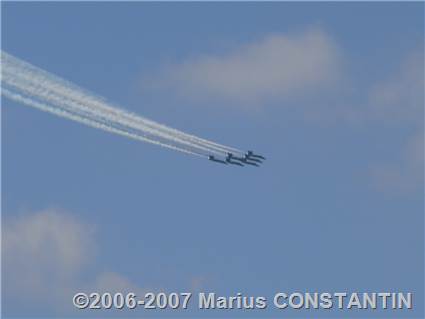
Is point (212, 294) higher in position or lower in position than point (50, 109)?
lower

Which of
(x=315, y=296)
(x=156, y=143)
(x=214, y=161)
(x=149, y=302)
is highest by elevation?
(x=214, y=161)

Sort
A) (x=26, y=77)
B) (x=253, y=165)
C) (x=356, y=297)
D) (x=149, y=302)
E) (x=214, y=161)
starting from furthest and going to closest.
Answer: (x=253, y=165), (x=214, y=161), (x=356, y=297), (x=149, y=302), (x=26, y=77)

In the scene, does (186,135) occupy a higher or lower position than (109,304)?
higher

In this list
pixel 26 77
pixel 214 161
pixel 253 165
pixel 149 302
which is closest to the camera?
pixel 26 77

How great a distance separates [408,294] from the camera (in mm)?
60875

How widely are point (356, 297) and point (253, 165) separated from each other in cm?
1595

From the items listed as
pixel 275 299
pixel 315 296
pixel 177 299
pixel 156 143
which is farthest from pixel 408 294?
pixel 156 143

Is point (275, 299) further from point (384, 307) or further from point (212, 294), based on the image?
point (384, 307)

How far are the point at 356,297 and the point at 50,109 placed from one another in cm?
2472

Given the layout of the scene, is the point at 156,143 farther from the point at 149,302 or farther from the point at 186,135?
the point at 149,302

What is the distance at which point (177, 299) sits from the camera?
57.5m

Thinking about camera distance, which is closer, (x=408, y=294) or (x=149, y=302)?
(x=149, y=302)

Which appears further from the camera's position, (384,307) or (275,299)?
(384,307)

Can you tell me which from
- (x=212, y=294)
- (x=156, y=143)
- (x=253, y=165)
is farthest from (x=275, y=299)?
(x=253, y=165)
